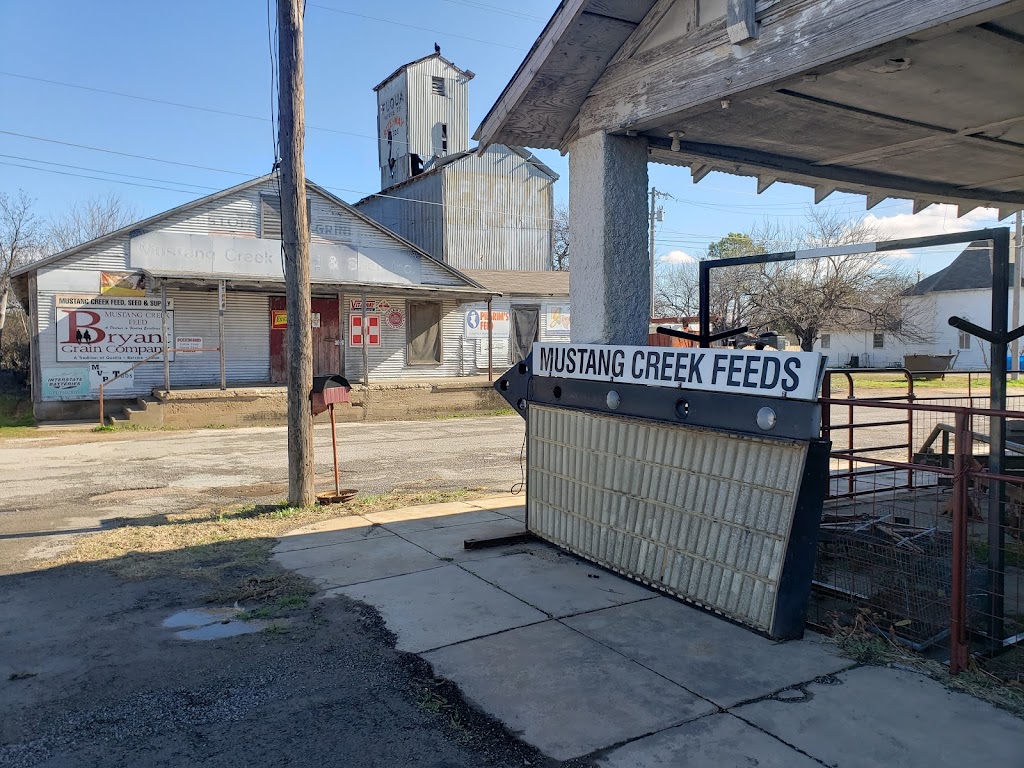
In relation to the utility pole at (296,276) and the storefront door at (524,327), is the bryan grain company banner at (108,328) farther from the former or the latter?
the utility pole at (296,276)

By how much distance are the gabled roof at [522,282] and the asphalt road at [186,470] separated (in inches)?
363

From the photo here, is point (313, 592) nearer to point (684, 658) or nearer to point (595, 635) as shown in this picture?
point (595, 635)

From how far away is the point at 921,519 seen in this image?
A: 696 cm

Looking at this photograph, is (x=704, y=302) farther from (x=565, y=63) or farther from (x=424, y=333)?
(x=424, y=333)

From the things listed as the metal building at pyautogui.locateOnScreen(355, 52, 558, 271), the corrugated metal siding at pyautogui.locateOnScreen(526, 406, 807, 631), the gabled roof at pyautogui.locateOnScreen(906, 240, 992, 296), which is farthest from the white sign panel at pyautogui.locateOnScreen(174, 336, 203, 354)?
the gabled roof at pyautogui.locateOnScreen(906, 240, 992, 296)

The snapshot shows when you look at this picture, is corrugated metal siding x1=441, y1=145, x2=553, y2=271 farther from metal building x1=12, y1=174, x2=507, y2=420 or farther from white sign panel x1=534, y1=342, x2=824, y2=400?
white sign panel x1=534, y1=342, x2=824, y2=400

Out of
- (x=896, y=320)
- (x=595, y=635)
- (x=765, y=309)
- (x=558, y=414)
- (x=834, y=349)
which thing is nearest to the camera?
(x=595, y=635)

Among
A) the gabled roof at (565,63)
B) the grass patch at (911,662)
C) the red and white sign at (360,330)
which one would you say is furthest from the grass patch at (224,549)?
the red and white sign at (360,330)

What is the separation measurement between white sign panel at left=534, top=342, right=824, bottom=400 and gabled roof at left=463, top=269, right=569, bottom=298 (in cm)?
1855

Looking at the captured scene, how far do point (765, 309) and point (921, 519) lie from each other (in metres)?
29.8

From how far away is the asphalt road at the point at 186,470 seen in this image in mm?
8375

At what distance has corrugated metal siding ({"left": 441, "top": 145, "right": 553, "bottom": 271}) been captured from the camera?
30547 mm

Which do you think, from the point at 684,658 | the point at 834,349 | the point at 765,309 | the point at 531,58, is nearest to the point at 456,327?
the point at 765,309

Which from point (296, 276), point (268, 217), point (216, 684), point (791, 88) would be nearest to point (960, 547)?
point (791, 88)
